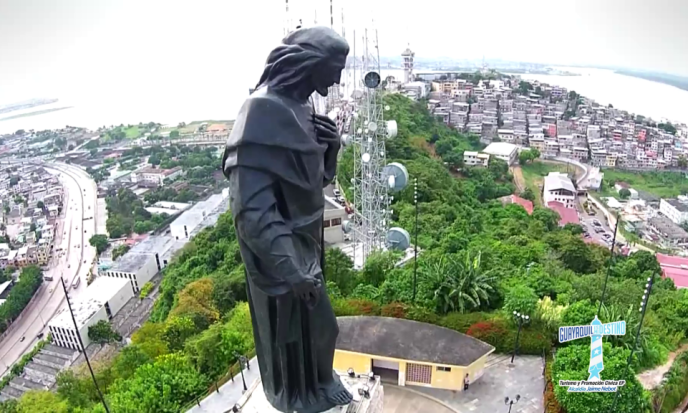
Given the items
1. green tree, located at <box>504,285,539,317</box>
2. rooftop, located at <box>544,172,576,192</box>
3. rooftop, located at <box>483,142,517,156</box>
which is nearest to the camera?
green tree, located at <box>504,285,539,317</box>

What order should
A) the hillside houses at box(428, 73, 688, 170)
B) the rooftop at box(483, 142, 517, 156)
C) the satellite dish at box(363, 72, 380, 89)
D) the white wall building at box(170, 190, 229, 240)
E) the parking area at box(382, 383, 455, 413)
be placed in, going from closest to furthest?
the parking area at box(382, 383, 455, 413) < the satellite dish at box(363, 72, 380, 89) < the white wall building at box(170, 190, 229, 240) < the rooftop at box(483, 142, 517, 156) < the hillside houses at box(428, 73, 688, 170)

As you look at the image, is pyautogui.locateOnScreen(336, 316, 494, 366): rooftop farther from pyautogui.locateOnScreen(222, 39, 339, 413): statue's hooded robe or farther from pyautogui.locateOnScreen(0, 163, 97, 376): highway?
pyautogui.locateOnScreen(0, 163, 97, 376): highway

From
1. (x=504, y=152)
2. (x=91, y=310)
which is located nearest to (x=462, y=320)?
(x=91, y=310)

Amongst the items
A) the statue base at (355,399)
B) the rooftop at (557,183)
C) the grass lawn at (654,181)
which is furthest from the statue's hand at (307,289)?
the grass lawn at (654,181)

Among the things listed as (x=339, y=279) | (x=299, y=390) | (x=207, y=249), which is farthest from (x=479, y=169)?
(x=299, y=390)

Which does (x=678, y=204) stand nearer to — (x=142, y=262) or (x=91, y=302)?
(x=142, y=262)

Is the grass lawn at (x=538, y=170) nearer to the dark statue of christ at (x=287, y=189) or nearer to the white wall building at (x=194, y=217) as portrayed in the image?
the white wall building at (x=194, y=217)

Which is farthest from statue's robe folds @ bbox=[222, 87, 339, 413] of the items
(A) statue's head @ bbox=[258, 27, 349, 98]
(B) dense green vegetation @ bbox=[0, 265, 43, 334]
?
(B) dense green vegetation @ bbox=[0, 265, 43, 334]
